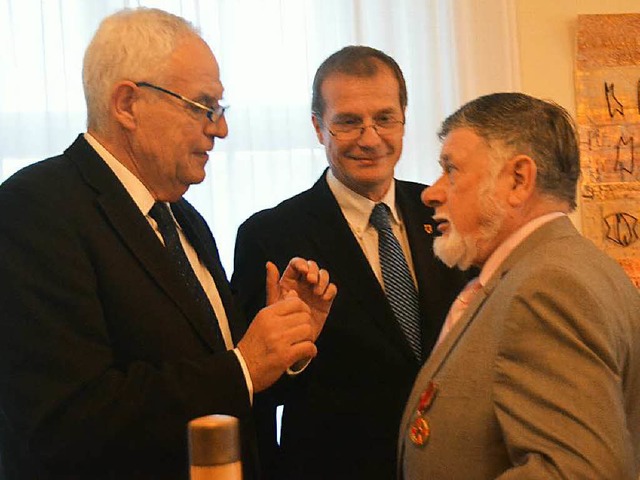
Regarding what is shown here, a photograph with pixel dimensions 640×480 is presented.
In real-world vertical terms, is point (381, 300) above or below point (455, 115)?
below

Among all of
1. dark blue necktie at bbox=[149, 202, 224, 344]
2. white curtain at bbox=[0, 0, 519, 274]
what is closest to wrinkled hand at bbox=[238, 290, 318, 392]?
dark blue necktie at bbox=[149, 202, 224, 344]

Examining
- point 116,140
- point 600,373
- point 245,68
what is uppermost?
point 245,68

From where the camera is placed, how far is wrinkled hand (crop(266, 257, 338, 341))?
2.03 metres

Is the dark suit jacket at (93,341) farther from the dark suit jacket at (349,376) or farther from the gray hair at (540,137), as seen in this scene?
the gray hair at (540,137)

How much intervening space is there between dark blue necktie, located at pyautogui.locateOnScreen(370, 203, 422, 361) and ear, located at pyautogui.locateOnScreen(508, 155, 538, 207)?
0.60 meters

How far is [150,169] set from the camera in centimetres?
190

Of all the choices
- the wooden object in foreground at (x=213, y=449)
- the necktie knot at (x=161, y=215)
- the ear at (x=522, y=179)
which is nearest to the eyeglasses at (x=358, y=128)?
the necktie knot at (x=161, y=215)

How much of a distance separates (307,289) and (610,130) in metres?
1.96

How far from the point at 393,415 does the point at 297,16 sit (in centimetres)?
181

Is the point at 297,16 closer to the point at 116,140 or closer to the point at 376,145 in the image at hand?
the point at 376,145

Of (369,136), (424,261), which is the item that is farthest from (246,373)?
(369,136)

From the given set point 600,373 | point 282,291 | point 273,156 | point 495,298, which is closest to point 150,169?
point 282,291

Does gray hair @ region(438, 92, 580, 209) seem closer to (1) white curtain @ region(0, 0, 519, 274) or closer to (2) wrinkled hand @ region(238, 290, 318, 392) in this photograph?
(2) wrinkled hand @ region(238, 290, 318, 392)

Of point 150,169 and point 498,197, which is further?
point 150,169
